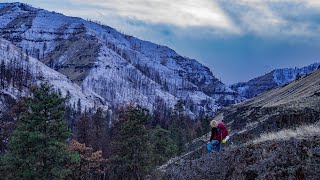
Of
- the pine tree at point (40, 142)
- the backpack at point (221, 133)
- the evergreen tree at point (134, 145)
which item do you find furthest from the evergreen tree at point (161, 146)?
the backpack at point (221, 133)

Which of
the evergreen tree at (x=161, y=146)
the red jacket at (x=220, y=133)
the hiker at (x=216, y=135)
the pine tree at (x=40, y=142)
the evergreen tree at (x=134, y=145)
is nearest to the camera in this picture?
the hiker at (x=216, y=135)

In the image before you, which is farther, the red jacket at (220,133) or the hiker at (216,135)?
the red jacket at (220,133)

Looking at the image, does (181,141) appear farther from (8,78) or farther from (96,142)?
(8,78)

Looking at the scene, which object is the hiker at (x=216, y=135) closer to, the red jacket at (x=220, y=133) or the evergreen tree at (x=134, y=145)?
the red jacket at (x=220, y=133)

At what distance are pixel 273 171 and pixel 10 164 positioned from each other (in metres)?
25.0

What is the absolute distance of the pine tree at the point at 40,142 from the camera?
31503mm

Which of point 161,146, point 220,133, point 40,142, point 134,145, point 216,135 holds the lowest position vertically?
point 161,146

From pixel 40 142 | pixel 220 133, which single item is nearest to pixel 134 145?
pixel 40 142

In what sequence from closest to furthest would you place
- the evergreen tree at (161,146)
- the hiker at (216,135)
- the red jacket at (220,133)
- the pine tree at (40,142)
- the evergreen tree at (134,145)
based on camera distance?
1. the hiker at (216,135)
2. the red jacket at (220,133)
3. the pine tree at (40,142)
4. the evergreen tree at (134,145)
5. the evergreen tree at (161,146)

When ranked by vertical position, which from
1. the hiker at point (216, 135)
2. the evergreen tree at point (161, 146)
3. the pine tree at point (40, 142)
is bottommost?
the evergreen tree at point (161, 146)

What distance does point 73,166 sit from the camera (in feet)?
172

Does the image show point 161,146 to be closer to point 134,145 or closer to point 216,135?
point 134,145

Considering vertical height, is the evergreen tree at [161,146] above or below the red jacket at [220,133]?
below

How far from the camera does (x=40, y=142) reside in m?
32.2
